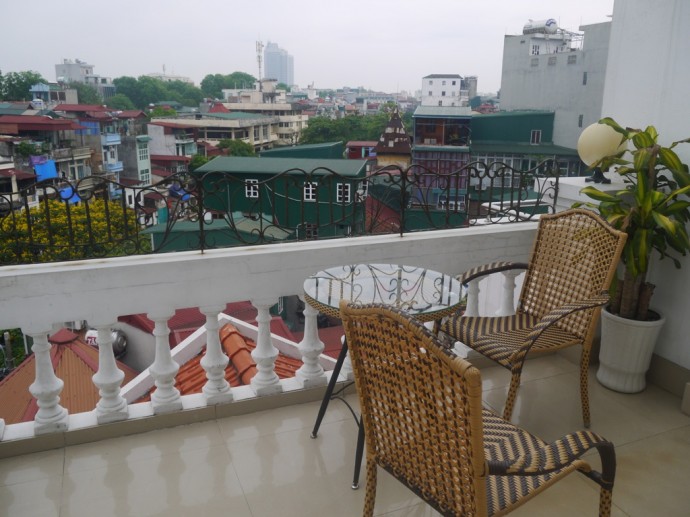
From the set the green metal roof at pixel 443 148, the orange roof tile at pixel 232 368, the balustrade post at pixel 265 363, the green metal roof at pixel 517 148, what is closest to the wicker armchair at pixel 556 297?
the balustrade post at pixel 265 363

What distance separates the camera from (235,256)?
2.58m

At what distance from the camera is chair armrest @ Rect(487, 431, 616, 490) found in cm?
136

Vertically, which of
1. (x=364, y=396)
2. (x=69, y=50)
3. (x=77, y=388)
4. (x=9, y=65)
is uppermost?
(x=69, y=50)

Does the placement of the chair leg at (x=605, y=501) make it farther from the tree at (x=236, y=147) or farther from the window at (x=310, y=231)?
the tree at (x=236, y=147)

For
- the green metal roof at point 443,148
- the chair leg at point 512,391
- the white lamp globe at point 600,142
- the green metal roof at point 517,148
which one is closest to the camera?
the chair leg at point 512,391

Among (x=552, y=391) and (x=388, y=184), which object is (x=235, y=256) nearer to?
(x=388, y=184)

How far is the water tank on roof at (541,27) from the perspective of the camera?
32091 millimetres

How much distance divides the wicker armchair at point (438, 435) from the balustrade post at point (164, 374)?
129cm

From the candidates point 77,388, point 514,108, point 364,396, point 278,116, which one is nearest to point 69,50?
point 278,116

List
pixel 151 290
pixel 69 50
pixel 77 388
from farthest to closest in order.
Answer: pixel 69 50 < pixel 77 388 < pixel 151 290

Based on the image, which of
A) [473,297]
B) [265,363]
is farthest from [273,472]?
[473,297]

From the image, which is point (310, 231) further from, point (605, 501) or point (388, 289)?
point (605, 501)

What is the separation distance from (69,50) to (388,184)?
9640cm

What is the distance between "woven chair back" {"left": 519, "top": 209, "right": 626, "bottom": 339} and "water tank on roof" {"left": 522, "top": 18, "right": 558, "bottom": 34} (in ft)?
109
